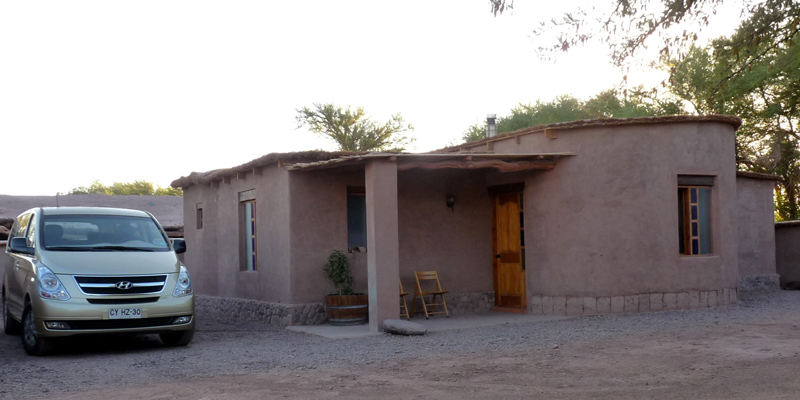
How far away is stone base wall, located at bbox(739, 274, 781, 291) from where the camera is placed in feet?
55.2

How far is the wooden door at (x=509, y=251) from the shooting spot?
45.3ft

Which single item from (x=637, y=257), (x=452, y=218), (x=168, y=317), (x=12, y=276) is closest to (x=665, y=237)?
(x=637, y=257)

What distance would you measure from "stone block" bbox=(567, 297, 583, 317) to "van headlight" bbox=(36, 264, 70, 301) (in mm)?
7559

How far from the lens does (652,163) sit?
1272 centimetres

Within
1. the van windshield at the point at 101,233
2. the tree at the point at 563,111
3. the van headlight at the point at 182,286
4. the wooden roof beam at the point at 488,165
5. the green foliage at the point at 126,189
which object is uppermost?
the tree at the point at 563,111

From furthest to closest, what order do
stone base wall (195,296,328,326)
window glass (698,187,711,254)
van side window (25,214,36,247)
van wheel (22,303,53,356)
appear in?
window glass (698,187,711,254) < stone base wall (195,296,328,326) < van side window (25,214,36,247) < van wheel (22,303,53,356)

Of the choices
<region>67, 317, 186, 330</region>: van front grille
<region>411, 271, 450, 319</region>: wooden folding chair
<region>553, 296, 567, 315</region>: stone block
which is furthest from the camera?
<region>411, 271, 450, 319</region>: wooden folding chair

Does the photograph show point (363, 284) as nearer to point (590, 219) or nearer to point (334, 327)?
point (334, 327)

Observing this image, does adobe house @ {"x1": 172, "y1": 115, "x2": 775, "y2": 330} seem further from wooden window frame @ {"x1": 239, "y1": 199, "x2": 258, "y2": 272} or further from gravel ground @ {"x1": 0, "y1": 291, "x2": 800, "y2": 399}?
gravel ground @ {"x1": 0, "y1": 291, "x2": 800, "y2": 399}

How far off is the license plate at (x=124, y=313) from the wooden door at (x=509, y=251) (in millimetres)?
6886

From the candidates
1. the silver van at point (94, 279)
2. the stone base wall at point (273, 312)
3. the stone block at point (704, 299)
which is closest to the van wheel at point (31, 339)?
the silver van at point (94, 279)

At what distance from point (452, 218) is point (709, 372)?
23.9 feet

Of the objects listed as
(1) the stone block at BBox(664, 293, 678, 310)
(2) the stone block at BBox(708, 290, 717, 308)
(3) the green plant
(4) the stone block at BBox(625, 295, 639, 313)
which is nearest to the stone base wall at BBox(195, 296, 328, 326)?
(3) the green plant

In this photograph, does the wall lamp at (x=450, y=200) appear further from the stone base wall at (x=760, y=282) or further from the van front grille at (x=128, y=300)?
the stone base wall at (x=760, y=282)
